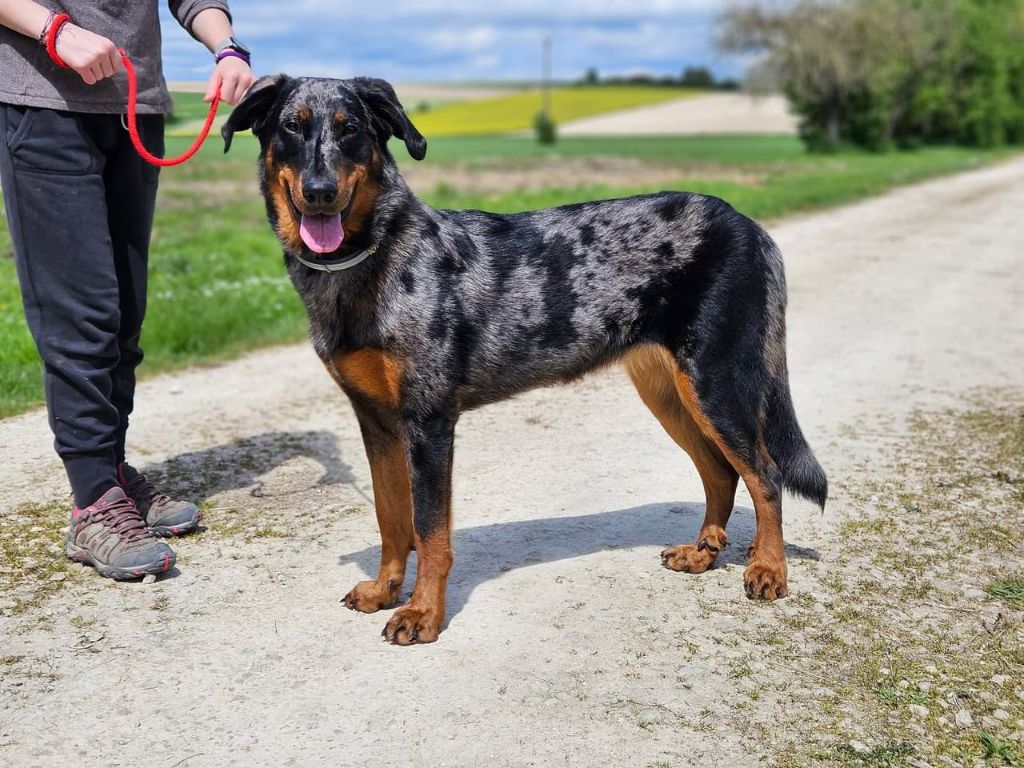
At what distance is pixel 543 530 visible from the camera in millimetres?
5375

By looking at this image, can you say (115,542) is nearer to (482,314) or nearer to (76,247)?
(76,247)

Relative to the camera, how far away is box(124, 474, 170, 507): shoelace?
5.39 metres

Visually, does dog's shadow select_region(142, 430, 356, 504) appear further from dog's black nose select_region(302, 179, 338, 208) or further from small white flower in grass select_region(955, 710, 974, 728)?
small white flower in grass select_region(955, 710, 974, 728)

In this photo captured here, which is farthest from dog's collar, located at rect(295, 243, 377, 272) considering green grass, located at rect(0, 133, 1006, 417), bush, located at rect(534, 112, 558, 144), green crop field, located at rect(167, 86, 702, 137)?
green crop field, located at rect(167, 86, 702, 137)

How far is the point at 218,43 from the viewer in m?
4.97

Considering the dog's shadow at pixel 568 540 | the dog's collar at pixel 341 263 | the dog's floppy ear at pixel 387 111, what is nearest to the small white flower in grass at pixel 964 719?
the dog's shadow at pixel 568 540

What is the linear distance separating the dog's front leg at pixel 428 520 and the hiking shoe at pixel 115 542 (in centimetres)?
126

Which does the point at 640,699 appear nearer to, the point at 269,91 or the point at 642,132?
the point at 269,91

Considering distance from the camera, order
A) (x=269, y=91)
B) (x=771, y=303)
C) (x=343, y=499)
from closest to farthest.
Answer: (x=269, y=91) → (x=771, y=303) → (x=343, y=499)

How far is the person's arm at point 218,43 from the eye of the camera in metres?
4.62

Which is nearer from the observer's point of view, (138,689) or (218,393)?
(138,689)

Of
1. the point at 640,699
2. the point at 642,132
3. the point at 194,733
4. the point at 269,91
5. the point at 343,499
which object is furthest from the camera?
the point at 642,132

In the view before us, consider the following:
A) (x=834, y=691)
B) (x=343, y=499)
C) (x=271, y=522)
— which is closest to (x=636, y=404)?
(x=343, y=499)

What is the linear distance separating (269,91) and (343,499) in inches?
99.4
